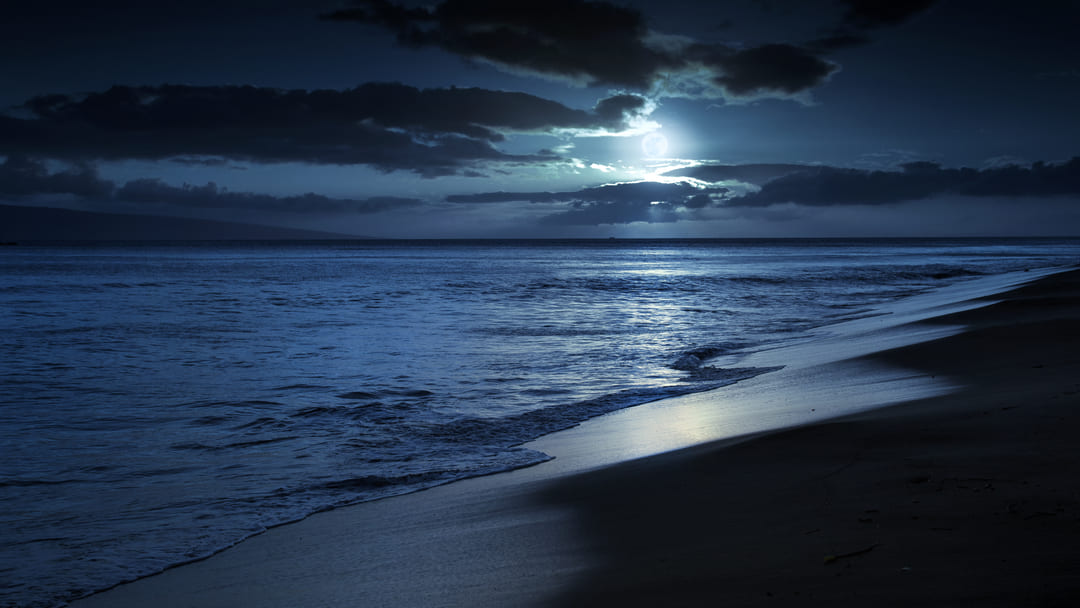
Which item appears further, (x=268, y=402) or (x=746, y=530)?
(x=268, y=402)

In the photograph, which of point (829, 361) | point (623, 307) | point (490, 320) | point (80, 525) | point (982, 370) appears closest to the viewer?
point (80, 525)

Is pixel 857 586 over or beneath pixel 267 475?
over

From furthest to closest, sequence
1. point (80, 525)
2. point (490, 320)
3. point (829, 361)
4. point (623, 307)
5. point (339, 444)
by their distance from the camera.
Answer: point (623, 307), point (490, 320), point (829, 361), point (339, 444), point (80, 525)

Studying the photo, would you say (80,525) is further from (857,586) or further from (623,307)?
(623,307)

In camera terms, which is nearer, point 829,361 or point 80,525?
point 80,525

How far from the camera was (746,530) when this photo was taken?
3232 mm

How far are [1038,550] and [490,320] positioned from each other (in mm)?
15387

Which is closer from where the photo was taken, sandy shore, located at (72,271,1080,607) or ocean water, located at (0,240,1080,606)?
sandy shore, located at (72,271,1080,607)

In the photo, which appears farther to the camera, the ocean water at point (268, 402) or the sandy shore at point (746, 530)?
the ocean water at point (268, 402)

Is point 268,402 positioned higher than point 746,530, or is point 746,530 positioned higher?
point 746,530

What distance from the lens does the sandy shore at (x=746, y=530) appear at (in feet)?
8.13

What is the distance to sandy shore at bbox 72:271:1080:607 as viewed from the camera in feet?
8.13

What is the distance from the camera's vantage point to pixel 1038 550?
7.93 feet

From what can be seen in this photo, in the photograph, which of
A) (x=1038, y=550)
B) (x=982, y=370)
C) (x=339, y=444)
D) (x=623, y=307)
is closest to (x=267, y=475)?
(x=339, y=444)
